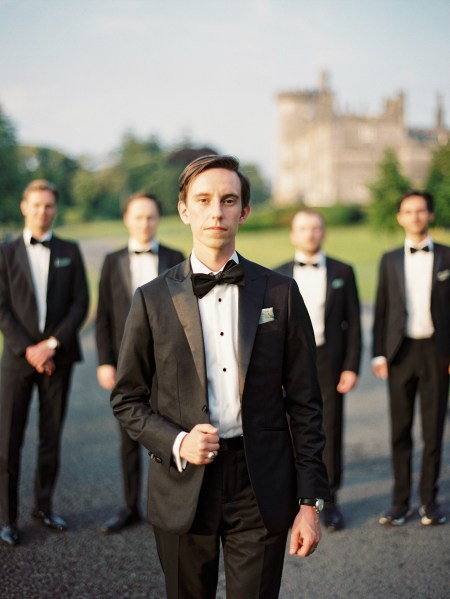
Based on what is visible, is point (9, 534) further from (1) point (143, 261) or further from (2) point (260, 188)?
(2) point (260, 188)

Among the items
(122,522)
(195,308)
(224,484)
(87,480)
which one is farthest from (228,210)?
(87,480)

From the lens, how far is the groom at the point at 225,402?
269 centimetres

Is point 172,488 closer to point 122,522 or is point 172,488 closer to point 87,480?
→ point 122,522

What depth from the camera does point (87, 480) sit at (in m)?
6.31

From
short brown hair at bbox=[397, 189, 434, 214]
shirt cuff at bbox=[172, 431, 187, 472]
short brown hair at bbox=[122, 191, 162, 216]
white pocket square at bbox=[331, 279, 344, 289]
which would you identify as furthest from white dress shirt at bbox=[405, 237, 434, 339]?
shirt cuff at bbox=[172, 431, 187, 472]

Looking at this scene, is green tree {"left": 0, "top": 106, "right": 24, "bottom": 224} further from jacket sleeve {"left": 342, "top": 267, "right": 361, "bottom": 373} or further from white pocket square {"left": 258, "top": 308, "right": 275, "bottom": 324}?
white pocket square {"left": 258, "top": 308, "right": 275, "bottom": 324}

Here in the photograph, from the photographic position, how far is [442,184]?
87.9ft

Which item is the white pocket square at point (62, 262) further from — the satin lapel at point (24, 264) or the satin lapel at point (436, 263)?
the satin lapel at point (436, 263)

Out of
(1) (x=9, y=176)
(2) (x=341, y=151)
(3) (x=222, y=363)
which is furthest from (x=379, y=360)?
(2) (x=341, y=151)

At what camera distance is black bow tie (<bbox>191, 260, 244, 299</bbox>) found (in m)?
2.74

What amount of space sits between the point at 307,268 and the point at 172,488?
3.28 meters

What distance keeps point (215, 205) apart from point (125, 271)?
3.00 m

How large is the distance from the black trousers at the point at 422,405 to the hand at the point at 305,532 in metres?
2.96

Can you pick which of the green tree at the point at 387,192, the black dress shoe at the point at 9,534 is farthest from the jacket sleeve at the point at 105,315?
the green tree at the point at 387,192
